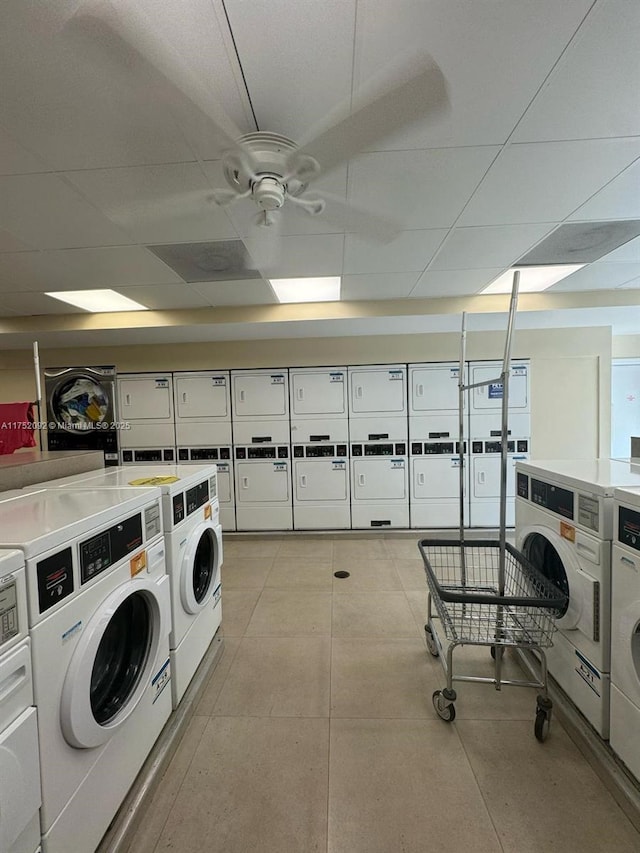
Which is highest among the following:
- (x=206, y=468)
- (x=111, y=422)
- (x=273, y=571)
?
(x=111, y=422)

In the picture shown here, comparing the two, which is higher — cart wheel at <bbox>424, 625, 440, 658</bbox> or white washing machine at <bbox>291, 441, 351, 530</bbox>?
white washing machine at <bbox>291, 441, 351, 530</bbox>

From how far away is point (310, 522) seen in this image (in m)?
4.05

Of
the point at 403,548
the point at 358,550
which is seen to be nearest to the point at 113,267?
the point at 358,550

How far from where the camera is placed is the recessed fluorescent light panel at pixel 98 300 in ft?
9.48

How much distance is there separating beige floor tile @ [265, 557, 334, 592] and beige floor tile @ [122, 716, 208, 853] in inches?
54.3

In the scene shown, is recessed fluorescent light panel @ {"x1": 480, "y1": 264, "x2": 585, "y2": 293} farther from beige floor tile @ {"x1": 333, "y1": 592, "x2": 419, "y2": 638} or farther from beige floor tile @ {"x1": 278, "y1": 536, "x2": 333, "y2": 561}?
beige floor tile @ {"x1": 278, "y1": 536, "x2": 333, "y2": 561}

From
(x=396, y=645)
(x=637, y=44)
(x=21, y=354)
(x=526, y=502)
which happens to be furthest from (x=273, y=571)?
(x=21, y=354)

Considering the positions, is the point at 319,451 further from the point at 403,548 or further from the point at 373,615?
the point at 373,615

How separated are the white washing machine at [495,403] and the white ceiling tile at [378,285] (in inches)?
55.3

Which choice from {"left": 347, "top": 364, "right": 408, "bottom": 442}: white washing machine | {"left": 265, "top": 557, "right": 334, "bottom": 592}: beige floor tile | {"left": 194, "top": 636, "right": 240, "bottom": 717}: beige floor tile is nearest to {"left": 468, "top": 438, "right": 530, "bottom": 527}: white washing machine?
{"left": 347, "top": 364, "right": 408, "bottom": 442}: white washing machine

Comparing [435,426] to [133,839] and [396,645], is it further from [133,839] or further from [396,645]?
[133,839]

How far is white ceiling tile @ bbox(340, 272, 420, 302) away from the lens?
269 cm

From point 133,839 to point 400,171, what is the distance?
2.63m

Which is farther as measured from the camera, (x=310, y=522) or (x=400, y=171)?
(x=310, y=522)
